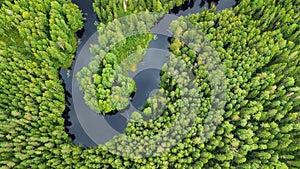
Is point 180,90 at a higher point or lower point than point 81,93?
lower

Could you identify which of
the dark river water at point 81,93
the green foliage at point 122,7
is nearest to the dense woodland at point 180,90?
the green foliage at point 122,7

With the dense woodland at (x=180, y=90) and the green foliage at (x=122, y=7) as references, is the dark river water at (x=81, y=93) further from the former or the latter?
the green foliage at (x=122, y=7)

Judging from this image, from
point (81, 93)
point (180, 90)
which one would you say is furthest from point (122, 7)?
point (180, 90)

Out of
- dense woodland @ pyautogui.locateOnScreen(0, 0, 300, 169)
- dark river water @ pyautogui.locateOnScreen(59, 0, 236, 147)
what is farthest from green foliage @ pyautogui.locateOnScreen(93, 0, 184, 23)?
dark river water @ pyautogui.locateOnScreen(59, 0, 236, 147)

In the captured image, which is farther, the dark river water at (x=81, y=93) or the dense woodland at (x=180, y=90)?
the dark river water at (x=81, y=93)

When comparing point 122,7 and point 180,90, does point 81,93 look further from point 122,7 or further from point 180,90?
point 180,90

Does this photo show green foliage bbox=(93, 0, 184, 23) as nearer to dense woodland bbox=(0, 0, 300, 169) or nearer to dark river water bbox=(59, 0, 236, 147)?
dense woodland bbox=(0, 0, 300, 169)
